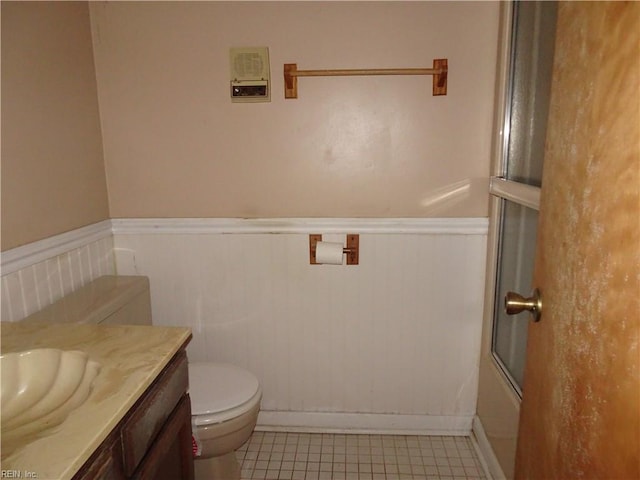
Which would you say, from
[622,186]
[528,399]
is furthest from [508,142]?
[622,186]

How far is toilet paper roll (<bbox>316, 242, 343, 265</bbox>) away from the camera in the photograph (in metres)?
2.06

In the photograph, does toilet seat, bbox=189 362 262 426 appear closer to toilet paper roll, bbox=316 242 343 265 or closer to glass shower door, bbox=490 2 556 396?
toilet paper roll, bbox=316 242 343 265

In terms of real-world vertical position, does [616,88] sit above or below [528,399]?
above

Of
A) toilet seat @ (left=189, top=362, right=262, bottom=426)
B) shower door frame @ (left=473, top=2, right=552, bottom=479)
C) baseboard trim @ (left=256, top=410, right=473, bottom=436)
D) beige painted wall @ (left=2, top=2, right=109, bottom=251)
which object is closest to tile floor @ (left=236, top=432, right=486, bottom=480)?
baseboard trim @ (left=256, top=410, right=473, bottom=436)

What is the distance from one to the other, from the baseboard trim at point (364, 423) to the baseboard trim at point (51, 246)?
1138 mm

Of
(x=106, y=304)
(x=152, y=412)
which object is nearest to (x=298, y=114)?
(x=106, y=304)

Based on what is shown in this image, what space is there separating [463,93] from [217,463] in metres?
1.79

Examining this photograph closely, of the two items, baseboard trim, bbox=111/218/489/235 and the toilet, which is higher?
baseboard trim, bbox=111/218/489/235

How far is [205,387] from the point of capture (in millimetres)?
1828

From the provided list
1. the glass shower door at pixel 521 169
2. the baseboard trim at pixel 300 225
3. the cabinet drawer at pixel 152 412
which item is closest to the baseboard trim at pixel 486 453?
the glass shower door at pixel 521 169

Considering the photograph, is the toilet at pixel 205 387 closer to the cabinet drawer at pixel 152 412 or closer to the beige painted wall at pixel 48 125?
the beige painted wall at pixel 48 125

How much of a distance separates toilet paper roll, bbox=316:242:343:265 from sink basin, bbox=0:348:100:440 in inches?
42.8

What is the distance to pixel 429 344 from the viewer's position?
223 cm

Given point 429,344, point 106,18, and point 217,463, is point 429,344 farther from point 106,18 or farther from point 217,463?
point 106,18
